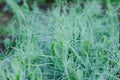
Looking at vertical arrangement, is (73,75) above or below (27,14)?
below

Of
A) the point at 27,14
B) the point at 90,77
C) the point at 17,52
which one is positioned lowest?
the point at 90,77

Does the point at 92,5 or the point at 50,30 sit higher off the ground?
the point at 92,5

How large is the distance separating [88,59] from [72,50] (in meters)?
0.14

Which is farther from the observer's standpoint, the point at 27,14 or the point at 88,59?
the point at 27,14

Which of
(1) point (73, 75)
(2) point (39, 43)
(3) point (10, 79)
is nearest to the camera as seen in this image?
(3) point (10, 79)

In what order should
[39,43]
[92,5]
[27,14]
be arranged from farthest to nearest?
[92,5], [27,14], [39,43]

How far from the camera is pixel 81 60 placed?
8.35ft

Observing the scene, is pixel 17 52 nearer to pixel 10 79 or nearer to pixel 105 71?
pixel 10 79

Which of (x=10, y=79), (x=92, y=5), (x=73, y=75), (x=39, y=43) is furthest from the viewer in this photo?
(x=92, y=5)

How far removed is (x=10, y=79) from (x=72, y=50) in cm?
58

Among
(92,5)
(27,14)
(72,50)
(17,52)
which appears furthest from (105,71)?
(92,5)

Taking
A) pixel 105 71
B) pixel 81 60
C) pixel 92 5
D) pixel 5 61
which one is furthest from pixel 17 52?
pixel 92 5

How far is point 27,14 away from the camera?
10.8ft

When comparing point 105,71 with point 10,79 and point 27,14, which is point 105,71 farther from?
point 27,14
